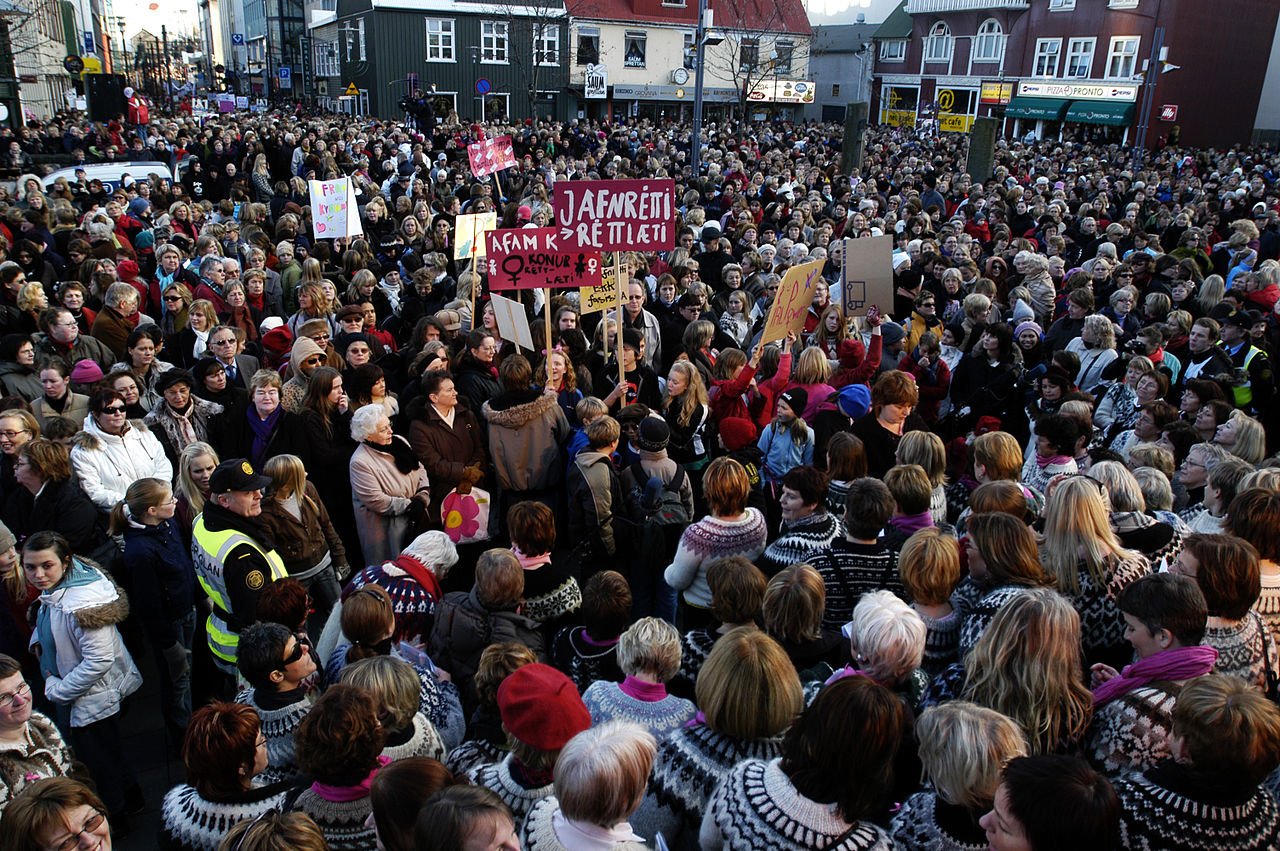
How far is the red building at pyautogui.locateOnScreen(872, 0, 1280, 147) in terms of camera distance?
40125 mm

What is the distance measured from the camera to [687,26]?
156ft

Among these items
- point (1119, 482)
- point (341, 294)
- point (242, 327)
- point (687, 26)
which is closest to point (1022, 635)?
point (1119, 482)

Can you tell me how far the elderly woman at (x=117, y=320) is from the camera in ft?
23.5

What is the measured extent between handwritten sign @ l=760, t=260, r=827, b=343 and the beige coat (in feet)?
10.3

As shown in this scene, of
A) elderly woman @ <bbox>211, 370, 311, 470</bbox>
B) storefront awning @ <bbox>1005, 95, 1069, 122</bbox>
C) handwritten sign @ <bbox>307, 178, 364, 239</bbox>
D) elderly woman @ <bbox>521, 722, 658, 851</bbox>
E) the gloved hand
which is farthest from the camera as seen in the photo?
storefront awning @ <bbox>1005, 95, 1069, 122</bbox>

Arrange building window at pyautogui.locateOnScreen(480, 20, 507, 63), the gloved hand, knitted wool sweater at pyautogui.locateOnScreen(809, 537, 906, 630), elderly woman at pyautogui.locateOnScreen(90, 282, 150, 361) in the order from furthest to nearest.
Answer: building window at pyautogui.locateOnScreen(480, 20, 507, 63) < elderly woman at pyautogui.locateOnScreen(90, 282, 150, 361) < the gloved hand < knitted wool sweater at pyautogui.locateOnScreen(809, 537, 906, 630)

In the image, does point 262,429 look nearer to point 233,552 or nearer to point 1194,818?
point 233,552

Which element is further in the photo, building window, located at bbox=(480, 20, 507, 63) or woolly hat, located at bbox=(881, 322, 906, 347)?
building window, located at bbox=(480, 20, 507, 63)

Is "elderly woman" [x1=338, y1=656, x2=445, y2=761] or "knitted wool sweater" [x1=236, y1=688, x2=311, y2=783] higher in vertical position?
"elderly woman" [x1=338, y1=656, x2=445, y2=761]

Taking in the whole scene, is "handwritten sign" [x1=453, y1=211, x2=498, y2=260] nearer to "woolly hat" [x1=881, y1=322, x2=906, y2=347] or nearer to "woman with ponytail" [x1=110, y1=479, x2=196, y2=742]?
"woolly hat" [x1=881, y1=322, x2=906, y2=347]

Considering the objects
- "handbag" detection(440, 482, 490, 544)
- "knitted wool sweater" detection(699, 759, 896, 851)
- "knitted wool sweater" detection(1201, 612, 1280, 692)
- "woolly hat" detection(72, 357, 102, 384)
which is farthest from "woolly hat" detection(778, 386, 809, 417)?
"woolly hat" detection(72, 357, 102, 384)

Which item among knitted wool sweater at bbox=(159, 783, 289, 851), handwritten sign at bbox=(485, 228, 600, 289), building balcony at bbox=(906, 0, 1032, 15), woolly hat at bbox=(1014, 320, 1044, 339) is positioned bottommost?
knitted wool sweater at bbox=(159, 783, 289, 851)

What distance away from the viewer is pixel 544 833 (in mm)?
2324

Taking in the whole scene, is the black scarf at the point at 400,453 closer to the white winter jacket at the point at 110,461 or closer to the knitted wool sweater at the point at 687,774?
the white winter jacket at the point at 110,461
